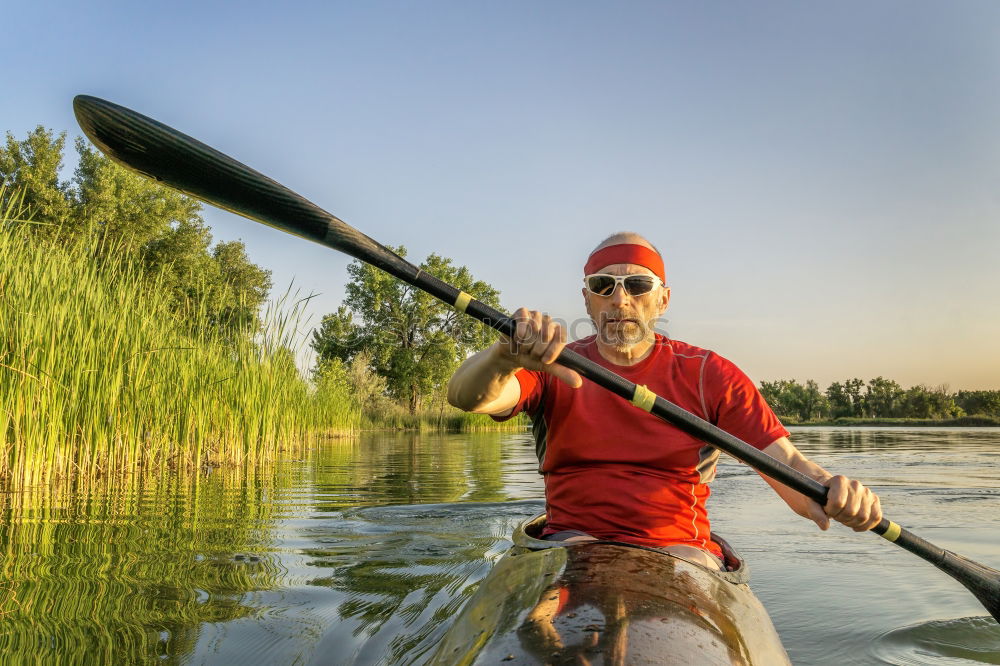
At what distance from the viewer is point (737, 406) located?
277cm

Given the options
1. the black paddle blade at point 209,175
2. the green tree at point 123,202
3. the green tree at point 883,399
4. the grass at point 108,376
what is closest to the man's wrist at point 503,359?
the black paddle blade at point 209,175

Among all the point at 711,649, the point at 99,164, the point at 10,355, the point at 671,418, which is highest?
the point at 99,164

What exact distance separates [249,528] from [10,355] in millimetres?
2263

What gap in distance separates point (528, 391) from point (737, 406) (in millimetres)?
835

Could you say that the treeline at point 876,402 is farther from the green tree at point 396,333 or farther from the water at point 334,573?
the water at point 334,573

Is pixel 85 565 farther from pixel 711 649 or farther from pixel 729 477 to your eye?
pixel 729 477

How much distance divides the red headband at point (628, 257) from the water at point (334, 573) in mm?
1631

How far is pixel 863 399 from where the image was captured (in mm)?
51844

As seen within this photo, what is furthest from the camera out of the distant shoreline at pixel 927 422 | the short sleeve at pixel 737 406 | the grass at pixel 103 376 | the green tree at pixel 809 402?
the green tree at pixel 809 402

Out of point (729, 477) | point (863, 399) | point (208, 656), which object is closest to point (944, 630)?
point (208, 656)

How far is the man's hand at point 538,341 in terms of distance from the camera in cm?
221

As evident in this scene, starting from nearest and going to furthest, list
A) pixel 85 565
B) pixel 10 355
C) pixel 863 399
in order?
1. pixel 85 565
2. pixel 10 355
3. pixel 863 399

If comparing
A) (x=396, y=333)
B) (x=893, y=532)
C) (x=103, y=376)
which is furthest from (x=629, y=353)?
(x=396, y=333)

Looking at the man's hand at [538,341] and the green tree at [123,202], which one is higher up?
the green tree at [123,202]
